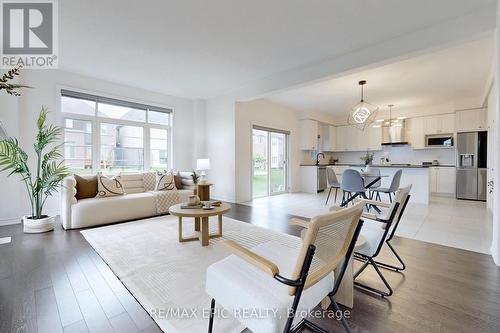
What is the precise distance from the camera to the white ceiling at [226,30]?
243 centimetres

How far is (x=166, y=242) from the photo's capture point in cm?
288

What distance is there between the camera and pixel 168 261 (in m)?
2.34

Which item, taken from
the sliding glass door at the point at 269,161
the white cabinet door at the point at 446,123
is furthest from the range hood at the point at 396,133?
the sliding glass door at the point at 269,161

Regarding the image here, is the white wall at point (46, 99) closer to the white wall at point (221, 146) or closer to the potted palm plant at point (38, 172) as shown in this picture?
the potted palm plant at point (38, 172)

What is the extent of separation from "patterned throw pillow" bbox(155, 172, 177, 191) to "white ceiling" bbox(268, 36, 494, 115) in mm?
3324

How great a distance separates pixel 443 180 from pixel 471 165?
803mm

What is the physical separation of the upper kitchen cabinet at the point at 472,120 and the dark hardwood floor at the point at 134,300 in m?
5.21

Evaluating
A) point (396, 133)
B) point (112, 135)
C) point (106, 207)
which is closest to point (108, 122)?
point (112, 135)

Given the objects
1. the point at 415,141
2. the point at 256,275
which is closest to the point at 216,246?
the point at 256,275

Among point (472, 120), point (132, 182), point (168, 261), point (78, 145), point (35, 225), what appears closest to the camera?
point (168, 261)

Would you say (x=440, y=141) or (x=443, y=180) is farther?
(x=440, y=141)

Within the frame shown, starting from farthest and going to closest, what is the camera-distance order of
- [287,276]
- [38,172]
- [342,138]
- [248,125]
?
1. [342,138]
2. [248,125]
3. [38,172]
4. [287,276]

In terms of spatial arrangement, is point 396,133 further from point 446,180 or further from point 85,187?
point 85,187

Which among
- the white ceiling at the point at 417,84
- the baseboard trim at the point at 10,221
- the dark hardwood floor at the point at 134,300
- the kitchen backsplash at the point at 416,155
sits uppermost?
the white ceiling at the point at 417,84
